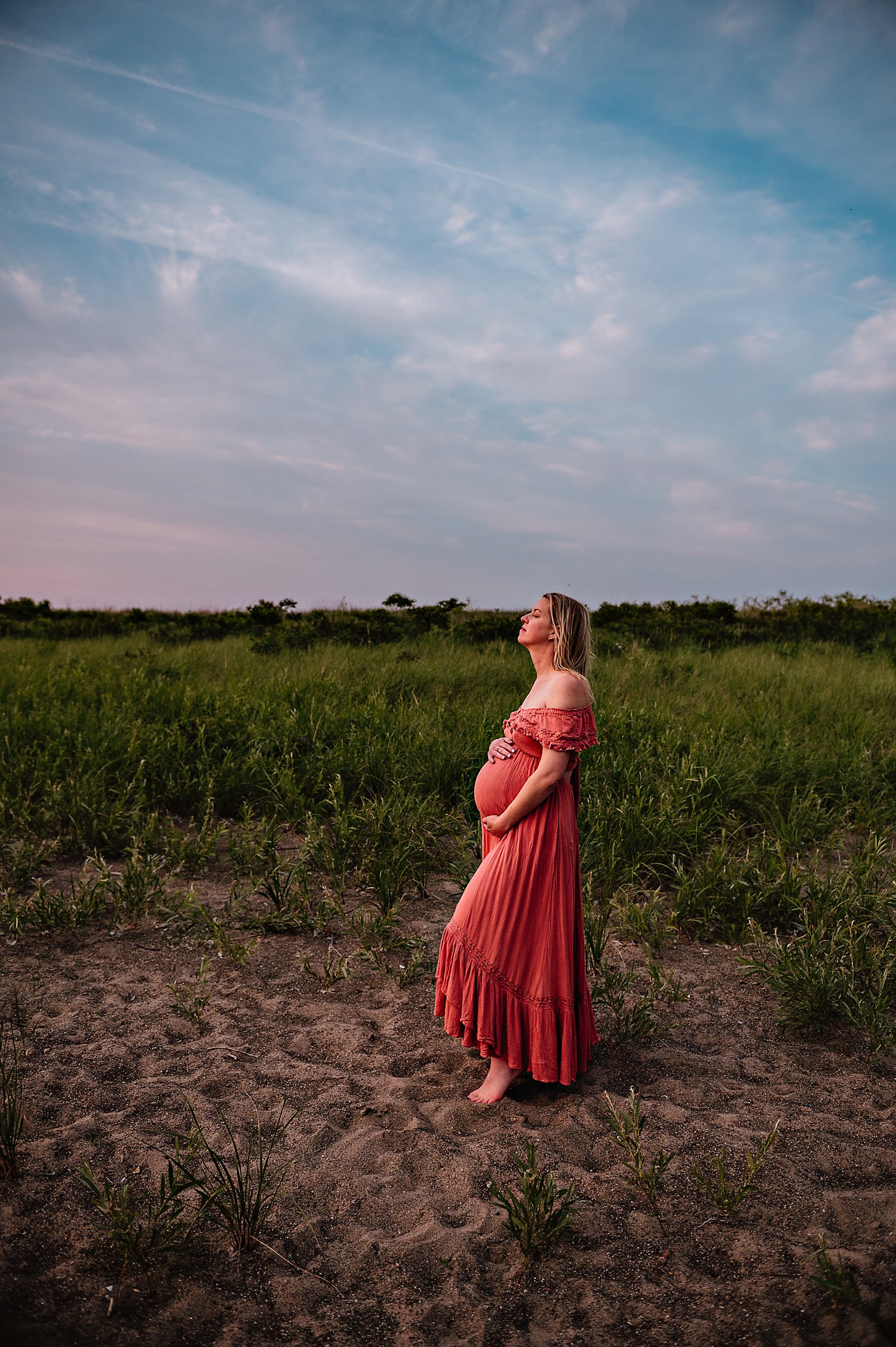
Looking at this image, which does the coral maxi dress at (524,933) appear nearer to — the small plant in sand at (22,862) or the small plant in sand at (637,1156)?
the small plant in sand at (637,1156)

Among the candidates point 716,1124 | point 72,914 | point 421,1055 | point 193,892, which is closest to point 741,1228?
point 716,1124

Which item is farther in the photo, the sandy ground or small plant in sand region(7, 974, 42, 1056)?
small plant in sand region(7, 974, 42, 1056)

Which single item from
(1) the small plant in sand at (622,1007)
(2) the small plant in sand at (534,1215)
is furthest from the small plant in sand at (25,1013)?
(1) the small plant in sand at (622,1007)

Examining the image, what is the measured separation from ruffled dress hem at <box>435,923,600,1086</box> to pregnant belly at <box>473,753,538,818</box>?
1.69 feet

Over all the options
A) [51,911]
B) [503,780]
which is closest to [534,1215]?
[503,780]

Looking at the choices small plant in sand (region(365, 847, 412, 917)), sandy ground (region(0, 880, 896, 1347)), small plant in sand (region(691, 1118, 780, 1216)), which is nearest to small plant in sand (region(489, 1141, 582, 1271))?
sandy ground (region(0, 880, 896, 1347))

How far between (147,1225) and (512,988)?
4.67 ft

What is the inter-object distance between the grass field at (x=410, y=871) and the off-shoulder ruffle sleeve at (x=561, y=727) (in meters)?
1.33

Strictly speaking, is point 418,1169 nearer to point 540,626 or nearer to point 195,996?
point 195,996

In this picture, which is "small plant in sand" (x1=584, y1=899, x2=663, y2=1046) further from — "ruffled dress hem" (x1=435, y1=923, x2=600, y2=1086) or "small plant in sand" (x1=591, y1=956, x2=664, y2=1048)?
"ruffled dress hem" (x1=435, y1=923, x2=600, y2=1086)

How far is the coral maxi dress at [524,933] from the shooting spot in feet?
10.1

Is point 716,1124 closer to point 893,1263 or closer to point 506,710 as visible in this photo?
point 893,1263

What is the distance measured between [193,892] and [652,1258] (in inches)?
121

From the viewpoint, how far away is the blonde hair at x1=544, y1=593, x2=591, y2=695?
3.00 meters
